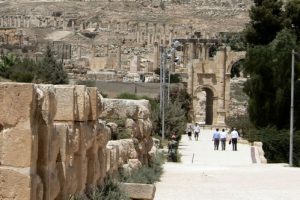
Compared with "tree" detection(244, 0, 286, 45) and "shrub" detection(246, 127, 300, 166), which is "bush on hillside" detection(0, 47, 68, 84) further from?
"shrub" detection(246, 127, 300, 166)

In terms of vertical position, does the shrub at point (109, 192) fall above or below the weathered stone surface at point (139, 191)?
above

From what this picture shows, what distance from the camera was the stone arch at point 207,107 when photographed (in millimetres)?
64125

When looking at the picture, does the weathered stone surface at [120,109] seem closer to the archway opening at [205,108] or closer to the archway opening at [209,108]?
the archway opening at [205,108]

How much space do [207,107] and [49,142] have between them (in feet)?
201

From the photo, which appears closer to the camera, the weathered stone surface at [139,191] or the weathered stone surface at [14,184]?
the weathered stone surface at [14,184]

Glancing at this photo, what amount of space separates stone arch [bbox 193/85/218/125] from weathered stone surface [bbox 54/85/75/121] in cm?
5554

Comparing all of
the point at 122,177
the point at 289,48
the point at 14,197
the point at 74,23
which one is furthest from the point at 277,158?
the point at 74,23

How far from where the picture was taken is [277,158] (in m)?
31.6

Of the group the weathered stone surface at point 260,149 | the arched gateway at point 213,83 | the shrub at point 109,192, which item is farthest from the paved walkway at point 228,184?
the arched gateway at point 213,83

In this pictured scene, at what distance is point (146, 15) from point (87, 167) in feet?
464

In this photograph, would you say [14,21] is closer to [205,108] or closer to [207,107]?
[205,108]

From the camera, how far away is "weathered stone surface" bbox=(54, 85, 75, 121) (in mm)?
7738

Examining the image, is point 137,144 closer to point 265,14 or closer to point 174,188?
point 174,188

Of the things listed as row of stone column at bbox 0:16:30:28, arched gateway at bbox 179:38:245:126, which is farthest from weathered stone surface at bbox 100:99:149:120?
row of stone column at bbox 0:16:30:28
